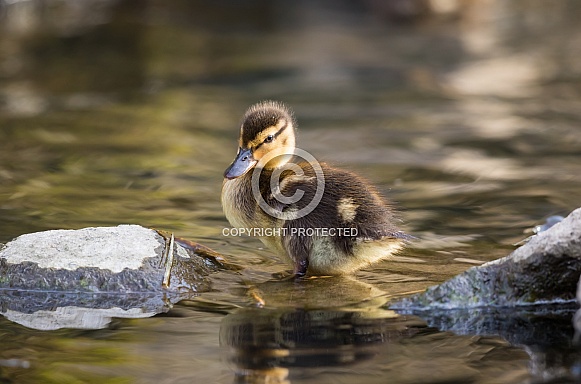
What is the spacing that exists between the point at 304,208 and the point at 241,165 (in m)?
0.45

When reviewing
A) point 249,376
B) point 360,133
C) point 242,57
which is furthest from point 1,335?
point 242,57

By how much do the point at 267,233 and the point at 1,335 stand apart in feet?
4.86

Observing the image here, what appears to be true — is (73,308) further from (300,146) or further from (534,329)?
(300,146)

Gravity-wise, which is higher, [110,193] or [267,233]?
[110,193]

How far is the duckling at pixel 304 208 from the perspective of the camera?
479 cm

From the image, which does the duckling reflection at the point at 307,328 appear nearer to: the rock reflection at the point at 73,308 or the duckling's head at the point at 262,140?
the rock reflection at the point at 73,308

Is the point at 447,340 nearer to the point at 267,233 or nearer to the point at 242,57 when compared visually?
the point at 267,233

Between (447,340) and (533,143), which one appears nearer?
(447,340)

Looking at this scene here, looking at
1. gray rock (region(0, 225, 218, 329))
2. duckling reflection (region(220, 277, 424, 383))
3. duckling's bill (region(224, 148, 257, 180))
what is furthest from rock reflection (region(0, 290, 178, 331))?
duckling's bill (region(224, 148, 257, 180))

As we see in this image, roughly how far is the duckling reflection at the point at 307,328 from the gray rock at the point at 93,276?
43 cm

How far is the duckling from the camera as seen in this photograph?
479 cm

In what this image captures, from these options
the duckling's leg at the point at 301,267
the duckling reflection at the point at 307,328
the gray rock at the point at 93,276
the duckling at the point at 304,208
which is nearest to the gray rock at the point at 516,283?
the duckling reflection at the point at 307,328

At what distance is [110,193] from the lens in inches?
265

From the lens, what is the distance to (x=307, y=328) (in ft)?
13.5
